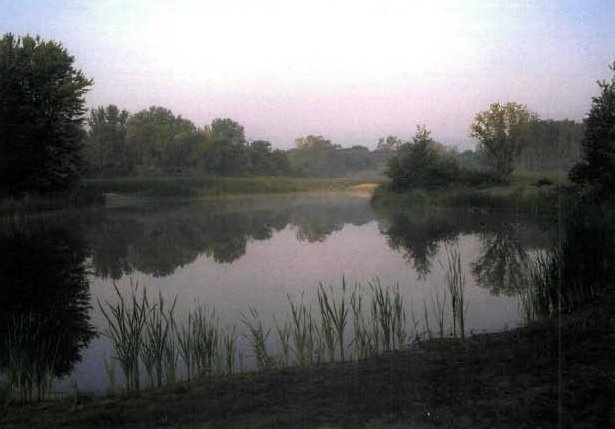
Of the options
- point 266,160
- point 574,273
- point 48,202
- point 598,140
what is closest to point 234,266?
point 574,273

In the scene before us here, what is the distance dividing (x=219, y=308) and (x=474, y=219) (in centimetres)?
1898

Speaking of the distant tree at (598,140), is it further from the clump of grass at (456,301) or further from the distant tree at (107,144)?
the distant tree at (107,144)

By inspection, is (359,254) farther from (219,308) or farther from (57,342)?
(57,342)

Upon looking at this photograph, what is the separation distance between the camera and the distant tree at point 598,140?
19.8 meters

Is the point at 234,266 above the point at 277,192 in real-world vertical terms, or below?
below

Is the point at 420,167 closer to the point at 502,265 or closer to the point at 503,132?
the point at 503,132

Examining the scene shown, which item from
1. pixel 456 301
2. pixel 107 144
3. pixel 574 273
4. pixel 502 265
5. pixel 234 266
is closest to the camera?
pixel 456 301

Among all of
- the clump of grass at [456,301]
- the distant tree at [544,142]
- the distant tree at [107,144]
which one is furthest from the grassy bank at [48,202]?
the distant tree at [107,144]

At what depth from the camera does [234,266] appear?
46.1 feet

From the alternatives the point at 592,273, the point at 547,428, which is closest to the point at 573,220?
the point at 592,273

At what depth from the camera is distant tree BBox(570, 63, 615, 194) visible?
19.8 metres

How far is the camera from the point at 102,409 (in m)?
4.53

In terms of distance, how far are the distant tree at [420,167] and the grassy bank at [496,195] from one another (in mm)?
Result: 884

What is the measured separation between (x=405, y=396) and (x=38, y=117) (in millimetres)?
30996
